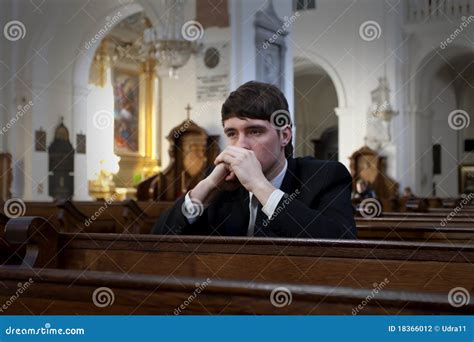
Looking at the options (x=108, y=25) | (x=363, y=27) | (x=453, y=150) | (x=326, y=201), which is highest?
(x=363, y=27)

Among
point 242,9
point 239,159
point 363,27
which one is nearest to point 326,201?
point 239,159

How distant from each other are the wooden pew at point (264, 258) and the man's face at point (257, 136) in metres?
0.61

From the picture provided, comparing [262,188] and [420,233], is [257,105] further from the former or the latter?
[420,233]

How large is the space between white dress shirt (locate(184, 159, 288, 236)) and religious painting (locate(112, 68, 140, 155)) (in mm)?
15195

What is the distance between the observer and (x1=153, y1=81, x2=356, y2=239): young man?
2584 mm

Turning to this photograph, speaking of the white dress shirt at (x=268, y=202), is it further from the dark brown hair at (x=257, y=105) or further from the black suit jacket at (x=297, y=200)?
the dark brown hair at (x=257, y=105)

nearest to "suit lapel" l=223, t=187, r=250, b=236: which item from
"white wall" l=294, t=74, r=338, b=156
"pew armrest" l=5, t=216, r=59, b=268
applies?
"pew armrest" l=5, t=216, r=59, b=268

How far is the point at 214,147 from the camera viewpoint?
1116cm

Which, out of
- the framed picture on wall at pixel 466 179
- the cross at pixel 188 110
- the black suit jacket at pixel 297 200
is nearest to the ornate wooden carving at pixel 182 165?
the cross at pixel 188 110

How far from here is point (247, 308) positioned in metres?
1.44

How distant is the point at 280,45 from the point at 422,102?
889cm

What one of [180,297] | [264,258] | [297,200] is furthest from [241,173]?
[180,297]

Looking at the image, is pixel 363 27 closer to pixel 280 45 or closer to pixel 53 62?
pixel 280 45

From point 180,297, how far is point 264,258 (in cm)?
65
